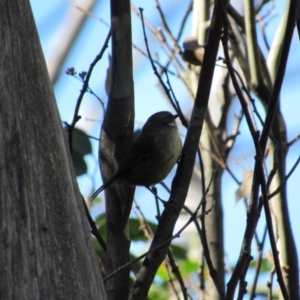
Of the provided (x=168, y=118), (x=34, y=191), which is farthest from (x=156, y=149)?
(x=34, y=191)

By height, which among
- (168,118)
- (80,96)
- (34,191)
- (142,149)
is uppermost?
(168,118)

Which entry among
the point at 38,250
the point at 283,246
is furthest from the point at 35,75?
the point at 283,246

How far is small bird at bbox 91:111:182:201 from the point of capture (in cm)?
496

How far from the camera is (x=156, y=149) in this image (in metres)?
5.14

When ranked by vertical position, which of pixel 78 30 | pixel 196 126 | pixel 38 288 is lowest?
pixel 38 288

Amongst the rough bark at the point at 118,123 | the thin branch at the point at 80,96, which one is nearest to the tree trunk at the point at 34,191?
the thin branch at the point at 80,96

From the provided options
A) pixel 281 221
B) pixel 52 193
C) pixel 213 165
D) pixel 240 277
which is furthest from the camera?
pixel 213 165

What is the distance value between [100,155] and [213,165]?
4.43 ft

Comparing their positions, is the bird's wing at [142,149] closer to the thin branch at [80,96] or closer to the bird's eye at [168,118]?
the bird's eye at [168,118]

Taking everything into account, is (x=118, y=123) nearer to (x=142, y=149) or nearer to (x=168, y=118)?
(x=142, y=149)

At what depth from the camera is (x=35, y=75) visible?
2.24 m

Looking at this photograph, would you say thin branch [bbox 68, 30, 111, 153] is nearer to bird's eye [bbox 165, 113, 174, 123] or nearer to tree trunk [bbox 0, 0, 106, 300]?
tree trunk [bbox 0, 0, 106, 300]

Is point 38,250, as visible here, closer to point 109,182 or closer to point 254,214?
point 254,214

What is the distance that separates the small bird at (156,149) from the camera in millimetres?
4961
